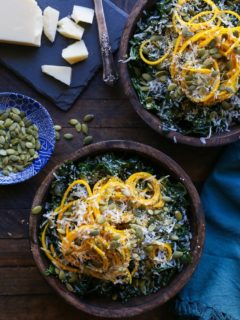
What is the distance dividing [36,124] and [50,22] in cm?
32

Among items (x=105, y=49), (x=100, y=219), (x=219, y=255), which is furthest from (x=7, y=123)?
(x=219, y=255)

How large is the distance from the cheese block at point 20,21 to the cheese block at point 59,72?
0.09m

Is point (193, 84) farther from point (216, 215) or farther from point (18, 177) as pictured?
point (18, 177)

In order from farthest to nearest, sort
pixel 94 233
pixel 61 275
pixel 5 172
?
pixel 5 172 < pixel 61 275 < pixel 94 233

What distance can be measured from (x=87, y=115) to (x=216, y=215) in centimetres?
51

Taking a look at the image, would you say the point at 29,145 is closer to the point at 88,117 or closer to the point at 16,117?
the point at 16,117

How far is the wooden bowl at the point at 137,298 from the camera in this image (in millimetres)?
1846

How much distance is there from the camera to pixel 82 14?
2.10m

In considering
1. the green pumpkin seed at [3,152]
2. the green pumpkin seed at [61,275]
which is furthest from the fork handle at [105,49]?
the green pumpkin seed at [61,275]

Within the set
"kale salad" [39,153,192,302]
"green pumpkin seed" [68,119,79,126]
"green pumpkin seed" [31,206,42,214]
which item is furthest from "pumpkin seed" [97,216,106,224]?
"green pumpkin seed" [68,119,79,126]

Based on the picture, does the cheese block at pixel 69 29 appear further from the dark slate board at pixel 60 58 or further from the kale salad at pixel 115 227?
the kale salad at pixel 115 227

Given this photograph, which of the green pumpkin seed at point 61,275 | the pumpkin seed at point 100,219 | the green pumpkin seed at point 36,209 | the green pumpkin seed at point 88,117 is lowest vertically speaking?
the green pumpkin seed at point 61,275

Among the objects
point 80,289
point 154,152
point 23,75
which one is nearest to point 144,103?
point 154,152

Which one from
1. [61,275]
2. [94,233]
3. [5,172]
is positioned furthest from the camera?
[5,172]
